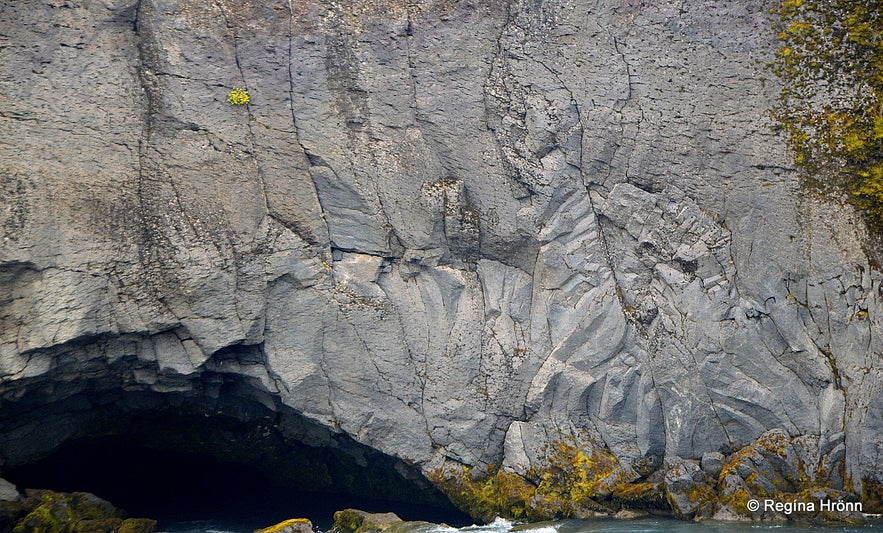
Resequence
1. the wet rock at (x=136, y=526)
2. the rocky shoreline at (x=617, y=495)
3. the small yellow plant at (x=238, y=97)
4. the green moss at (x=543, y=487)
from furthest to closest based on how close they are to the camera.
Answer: the small yellow plant at (x=238, y=97) → the wet rock at (x=136, y=526) → the green moss at (x=543, y=487) → the rocky shoreline at (x=617, y=495)

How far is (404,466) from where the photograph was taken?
15.4m

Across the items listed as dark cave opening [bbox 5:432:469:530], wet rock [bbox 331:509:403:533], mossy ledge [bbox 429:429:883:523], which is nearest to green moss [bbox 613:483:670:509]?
mossy ledge [bbox 429:429:883:523]

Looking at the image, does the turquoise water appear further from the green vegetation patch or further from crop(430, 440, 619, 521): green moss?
the green vegetation patch

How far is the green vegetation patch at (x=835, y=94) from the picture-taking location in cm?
1430

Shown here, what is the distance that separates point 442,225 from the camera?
1545 centimetres

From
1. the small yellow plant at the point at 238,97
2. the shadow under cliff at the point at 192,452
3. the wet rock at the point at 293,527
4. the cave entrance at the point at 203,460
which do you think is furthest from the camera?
the cave entrance at the point at 203,460

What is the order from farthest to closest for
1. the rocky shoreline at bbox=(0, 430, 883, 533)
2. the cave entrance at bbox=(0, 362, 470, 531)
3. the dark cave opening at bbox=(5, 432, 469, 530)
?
the dark cave opening at bbox=(5, 432, 469, 530)
the cave entrance at bbox=(0, 362, 470, 531)
the rocky shoreline at bbox=(0, 430, 883, 533)

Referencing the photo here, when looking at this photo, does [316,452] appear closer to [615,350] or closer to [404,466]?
Answer: [404,466]

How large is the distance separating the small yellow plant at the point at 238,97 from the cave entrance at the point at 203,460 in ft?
16.2

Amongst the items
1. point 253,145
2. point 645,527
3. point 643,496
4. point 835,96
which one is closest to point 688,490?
point 643,496

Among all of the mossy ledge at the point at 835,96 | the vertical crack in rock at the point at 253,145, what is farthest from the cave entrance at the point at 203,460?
the mossy ledge at the point at 835,96

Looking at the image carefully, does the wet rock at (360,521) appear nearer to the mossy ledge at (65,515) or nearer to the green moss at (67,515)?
the mossy ledge at (65,515)

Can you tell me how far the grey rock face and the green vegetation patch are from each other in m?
0.38

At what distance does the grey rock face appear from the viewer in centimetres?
1423
